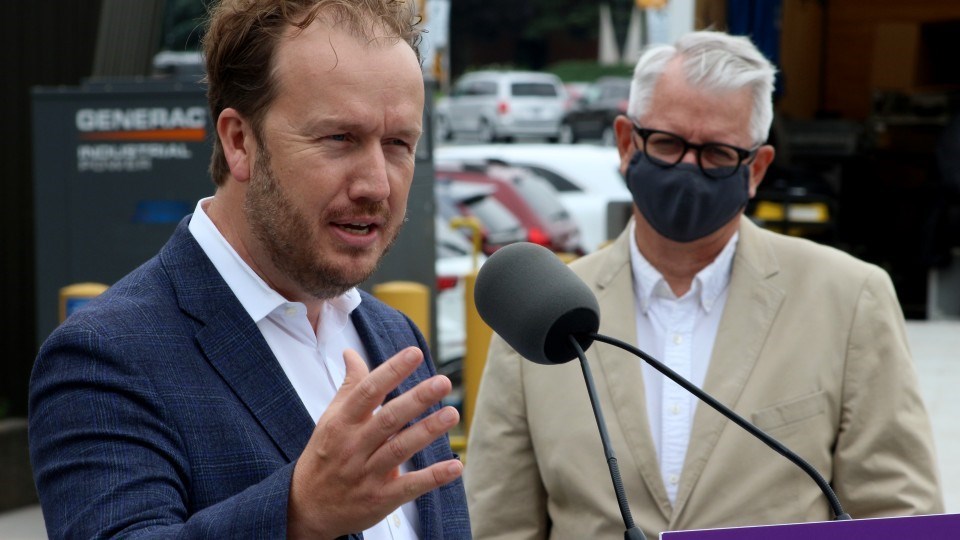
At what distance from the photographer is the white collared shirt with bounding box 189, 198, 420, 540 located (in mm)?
1948

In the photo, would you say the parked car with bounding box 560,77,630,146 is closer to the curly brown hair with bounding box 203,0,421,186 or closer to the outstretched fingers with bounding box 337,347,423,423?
the curly brown hair with bounding box 203,0,421,186

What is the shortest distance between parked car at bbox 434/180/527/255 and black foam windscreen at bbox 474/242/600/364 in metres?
9.27

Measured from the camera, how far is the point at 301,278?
1.90 metres

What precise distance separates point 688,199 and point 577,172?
37.1 feet

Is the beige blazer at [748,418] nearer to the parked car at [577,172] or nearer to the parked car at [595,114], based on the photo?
the parked car at [577,172]

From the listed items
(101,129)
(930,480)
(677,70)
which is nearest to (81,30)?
(101,129)

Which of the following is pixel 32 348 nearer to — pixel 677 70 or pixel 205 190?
pixel 205 190

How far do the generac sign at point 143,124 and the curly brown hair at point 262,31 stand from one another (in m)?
5.37

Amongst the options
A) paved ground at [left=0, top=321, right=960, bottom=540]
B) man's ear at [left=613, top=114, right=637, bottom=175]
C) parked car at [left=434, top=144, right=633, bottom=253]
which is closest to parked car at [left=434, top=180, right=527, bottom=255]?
parked car at [left=434, top=144, right=633, bottom=253]

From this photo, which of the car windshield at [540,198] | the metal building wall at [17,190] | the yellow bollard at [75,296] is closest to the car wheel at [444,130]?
the car windshield at [540,198]

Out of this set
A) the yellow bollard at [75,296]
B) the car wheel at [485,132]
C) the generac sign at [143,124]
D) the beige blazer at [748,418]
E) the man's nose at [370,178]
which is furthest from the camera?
the car wheel at [485,132]

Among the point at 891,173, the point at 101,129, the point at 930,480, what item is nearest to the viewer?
the point at 930,480

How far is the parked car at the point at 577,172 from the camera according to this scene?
44.3 ft

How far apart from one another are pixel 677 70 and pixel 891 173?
46.6ft
